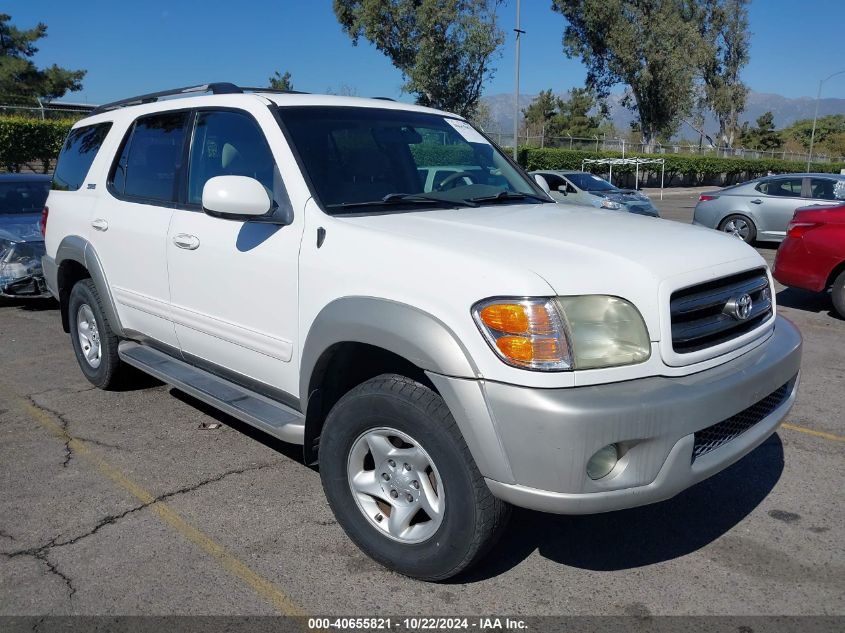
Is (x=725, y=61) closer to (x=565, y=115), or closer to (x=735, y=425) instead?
(x=565, y=115)

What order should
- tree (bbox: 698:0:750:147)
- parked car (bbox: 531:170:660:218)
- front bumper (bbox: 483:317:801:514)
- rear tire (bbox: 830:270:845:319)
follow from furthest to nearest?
tree (bbox: 698:0:750:147) < parked car (bbox: 531:170:660:218) < rear tire (bbox: 830:270:845:319) < front bumper (bbox: 483:317:801:514)

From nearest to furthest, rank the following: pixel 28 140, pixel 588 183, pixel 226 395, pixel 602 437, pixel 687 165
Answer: pixel 602 437, pixel 226 395, pixel 588 183, pixel 28 140, pixel 687 165

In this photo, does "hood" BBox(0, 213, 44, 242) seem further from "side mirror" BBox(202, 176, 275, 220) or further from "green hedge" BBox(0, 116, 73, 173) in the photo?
"green hedge" BBox(0, 116, 73, 173)

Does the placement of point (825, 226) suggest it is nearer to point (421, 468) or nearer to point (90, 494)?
point (421, 468)

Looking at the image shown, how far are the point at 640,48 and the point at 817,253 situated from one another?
127 feet

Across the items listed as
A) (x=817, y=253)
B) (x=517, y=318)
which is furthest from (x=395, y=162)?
(x=817, y=253)

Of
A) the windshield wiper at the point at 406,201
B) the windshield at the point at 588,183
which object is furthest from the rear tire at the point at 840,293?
the windshield at the point at 588,183

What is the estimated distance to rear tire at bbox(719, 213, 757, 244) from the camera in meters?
13.8

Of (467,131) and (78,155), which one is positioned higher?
(467,131)

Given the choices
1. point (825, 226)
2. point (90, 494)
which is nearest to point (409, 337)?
point (90, 494)

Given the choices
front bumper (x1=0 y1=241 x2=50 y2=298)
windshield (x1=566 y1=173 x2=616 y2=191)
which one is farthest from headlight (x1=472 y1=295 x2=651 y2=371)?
windshield (x1=566 y1=173 x2=616 y2=191)

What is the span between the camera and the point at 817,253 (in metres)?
7.85

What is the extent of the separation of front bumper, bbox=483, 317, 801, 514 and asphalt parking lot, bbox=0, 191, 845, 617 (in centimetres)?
59

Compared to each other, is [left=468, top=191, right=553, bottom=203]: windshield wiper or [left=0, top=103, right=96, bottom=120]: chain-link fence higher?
[left=0, top=103, right=96, bottom=120]: chain-link fence
